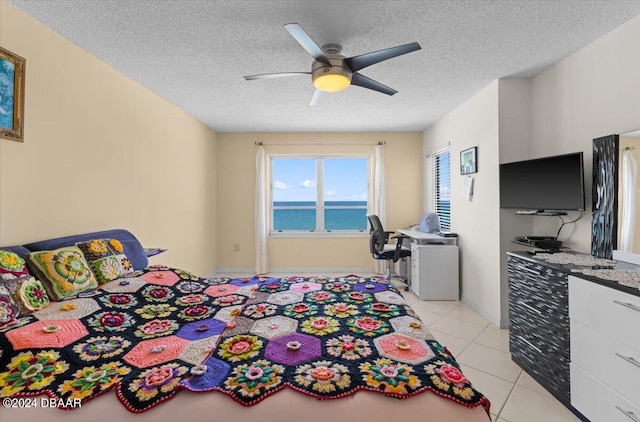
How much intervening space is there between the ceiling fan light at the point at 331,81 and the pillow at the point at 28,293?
7.32 feet

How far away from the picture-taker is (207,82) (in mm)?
3096

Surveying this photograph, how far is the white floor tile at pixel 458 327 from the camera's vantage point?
116 inches

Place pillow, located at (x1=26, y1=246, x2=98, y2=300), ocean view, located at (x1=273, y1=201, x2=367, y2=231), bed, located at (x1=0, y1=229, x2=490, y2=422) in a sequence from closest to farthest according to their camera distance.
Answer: bed, located at (x1=0, y1=229, x2=490, y2=422) → pillow, located at (x1=26, y1=246, x2=98, y2=300) → ocean view, located at (x1=273, y1=201, x2=367, y2=231)

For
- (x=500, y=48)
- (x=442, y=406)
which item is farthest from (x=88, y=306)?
(x=500, y=48)

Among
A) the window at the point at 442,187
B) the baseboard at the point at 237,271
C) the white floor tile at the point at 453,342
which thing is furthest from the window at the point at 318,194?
the white floor tile at the point at 453,342

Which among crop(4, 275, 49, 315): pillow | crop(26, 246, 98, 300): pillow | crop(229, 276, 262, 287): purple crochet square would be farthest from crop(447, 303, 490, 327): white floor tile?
crop(4, 275, 49, 315): pillow

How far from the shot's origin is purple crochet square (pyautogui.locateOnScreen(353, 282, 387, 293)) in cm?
210

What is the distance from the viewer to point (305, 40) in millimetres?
1851

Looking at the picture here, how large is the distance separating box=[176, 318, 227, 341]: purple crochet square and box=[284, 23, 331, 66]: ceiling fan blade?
172 cm

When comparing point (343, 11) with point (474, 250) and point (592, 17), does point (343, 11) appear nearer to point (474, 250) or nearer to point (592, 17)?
point (592, 17)

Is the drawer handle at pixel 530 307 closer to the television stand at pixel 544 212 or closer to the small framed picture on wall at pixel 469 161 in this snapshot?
the television stand at pixel 544 212

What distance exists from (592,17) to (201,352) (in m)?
3.19

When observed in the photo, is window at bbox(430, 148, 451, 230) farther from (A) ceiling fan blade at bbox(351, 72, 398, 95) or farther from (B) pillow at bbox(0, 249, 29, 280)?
(B) pillow at bbox(0, 249, 29, 280)

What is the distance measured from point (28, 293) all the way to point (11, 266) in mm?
187
